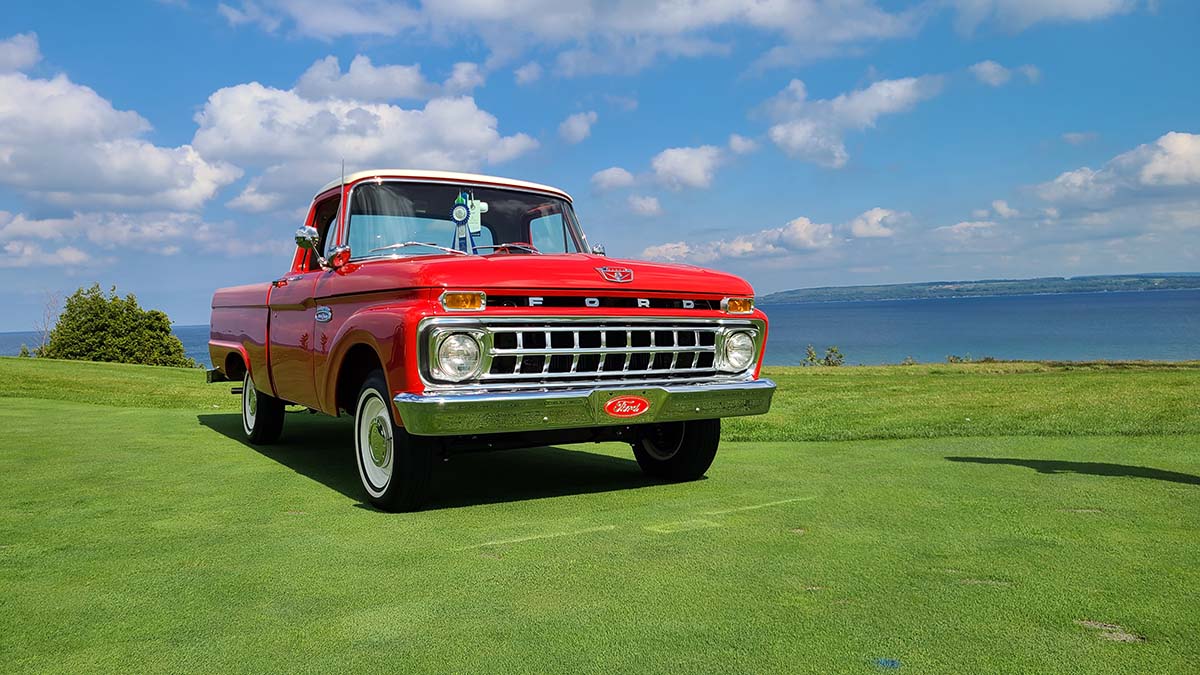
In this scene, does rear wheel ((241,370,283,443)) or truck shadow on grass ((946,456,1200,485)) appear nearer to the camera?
truck shadow on grass ((946,456,1200,485))

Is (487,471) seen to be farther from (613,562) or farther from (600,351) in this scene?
(613,562)

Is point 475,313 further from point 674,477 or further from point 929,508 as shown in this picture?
point 929,508

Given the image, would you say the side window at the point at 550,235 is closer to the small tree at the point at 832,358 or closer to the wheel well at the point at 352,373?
the wheel well at the point at 352,373

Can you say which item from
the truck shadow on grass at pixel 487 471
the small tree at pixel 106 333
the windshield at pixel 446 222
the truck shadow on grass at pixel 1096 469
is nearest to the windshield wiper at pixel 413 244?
the windshield at pixel 446 222

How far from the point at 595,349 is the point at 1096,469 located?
358 centimetres

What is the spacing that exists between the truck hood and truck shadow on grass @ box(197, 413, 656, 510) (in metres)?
1.41

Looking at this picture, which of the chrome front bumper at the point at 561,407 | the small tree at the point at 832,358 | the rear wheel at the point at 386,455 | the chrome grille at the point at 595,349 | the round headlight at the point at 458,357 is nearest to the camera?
the chrome front bumper at the point at 561,407

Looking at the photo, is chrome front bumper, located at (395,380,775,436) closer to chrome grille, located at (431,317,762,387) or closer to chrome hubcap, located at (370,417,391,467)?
chrome grille, located at (431,317,762,387)

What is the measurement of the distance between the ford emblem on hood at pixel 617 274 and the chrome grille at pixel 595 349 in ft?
0.77

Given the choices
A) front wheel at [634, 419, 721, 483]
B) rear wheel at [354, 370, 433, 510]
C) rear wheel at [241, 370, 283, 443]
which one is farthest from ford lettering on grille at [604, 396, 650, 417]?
rear wheel at [241, 370, 283, 443]

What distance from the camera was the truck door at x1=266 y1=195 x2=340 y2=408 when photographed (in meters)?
6.48

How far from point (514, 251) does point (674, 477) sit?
1952mm

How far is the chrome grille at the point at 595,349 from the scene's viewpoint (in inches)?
197

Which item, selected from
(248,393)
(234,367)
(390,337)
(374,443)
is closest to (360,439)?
(374,443)
